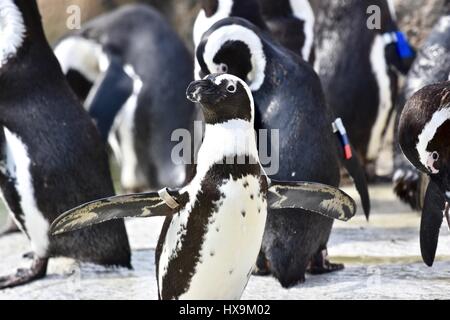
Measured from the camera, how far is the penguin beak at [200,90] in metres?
1.48

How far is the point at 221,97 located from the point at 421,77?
123 centimetres

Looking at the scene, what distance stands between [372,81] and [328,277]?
125 centimetres

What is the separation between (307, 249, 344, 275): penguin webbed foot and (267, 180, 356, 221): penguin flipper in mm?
348

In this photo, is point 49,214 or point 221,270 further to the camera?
point 49,214

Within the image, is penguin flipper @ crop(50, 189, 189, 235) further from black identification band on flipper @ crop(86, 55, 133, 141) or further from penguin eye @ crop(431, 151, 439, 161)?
black identification band on flipper @ crop(86, 55, 133, 141)

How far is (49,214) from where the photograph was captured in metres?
2.04

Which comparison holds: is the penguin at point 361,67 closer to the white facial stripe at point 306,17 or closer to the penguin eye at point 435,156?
the white facial stripe at point 306,17

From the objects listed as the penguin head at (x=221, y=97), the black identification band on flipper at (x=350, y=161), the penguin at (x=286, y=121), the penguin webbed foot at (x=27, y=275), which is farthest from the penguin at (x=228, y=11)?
the penguin head at (x=221, y=97)

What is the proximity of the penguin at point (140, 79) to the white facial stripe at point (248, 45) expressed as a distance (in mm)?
1092

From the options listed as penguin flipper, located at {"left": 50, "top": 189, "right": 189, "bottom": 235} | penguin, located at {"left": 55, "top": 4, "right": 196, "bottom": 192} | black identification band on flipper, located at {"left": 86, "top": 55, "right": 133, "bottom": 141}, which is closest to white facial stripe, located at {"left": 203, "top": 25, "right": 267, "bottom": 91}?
penguin flipper, located at {"left": 50, "top": 189, "right": 189, "bottom": 235}

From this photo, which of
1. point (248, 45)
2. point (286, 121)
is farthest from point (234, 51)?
point (286, 121)

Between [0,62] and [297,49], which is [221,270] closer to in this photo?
[0,62]
